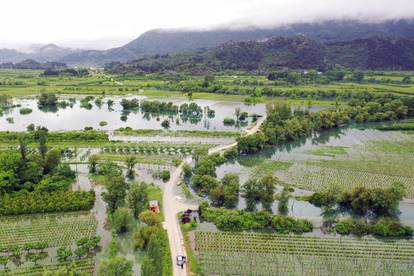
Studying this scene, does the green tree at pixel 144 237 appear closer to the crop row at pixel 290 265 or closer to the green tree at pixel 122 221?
the green tree at pixel 122 221

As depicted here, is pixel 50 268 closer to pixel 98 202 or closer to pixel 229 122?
pixel 98 202

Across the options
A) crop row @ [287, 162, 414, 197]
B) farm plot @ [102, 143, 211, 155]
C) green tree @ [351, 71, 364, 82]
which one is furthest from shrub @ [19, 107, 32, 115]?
green tree @ [351, 71, 364, 82]

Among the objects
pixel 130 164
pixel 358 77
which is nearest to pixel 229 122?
pixel 130 164

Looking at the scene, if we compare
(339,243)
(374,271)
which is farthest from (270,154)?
(374,271)

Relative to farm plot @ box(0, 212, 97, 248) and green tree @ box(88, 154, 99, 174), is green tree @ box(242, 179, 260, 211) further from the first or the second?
green tree @ box(88, 154, 99, 174)

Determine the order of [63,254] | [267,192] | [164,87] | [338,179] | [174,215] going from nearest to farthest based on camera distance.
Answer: [63,254]
[174,215]
[267,192]
[338,179]
[164,87]

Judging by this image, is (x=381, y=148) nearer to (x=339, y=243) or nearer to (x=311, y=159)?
(x=311, y=159)
